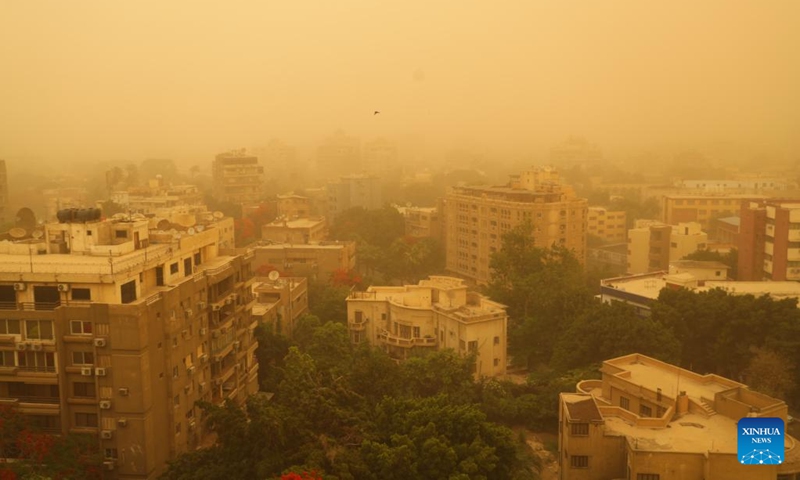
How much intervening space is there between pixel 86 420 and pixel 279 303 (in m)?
8.38

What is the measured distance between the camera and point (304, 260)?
25.1 metres

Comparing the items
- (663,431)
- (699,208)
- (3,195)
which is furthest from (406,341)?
(3,195)

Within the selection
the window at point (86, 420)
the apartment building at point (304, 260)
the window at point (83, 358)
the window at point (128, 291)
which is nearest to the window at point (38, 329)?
the window at point (83, 358)

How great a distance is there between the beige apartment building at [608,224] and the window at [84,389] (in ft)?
101

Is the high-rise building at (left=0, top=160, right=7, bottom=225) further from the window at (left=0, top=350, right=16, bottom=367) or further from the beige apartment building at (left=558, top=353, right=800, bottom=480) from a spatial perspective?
the beige apartment building at (left=558, top=353, right=800, bottom=480)

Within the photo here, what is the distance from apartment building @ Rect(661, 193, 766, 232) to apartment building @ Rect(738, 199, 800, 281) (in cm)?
1325

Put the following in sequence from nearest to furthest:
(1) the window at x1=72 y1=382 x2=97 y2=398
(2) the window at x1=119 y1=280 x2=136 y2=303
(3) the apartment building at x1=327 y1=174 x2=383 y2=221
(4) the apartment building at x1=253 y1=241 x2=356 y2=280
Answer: (1) the window at x1=72 y1=382 x2=97 y2=398, (2) the window at x1=119 y1=280 x2=136 y2=303, (4) the apartment building at x1=253 y1=241 x2=356 y2=280, (3) the apartment building at x1=327 y1=174 x2=383 y2=221

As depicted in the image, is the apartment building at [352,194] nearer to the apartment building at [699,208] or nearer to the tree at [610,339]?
the apartment building at [699,208]

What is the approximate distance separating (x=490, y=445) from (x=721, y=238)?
24.8m

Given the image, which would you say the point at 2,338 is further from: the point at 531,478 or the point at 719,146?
the point at 719,146

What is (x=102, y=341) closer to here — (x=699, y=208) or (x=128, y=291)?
(x=128, y=291)

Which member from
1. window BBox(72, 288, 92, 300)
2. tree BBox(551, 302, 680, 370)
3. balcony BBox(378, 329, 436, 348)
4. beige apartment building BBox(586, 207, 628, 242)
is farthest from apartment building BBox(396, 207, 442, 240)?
window BBox(72, 288, 92, 300)

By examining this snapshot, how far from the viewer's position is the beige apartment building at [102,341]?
10500 millimetres

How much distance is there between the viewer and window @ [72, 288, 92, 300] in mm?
10734
